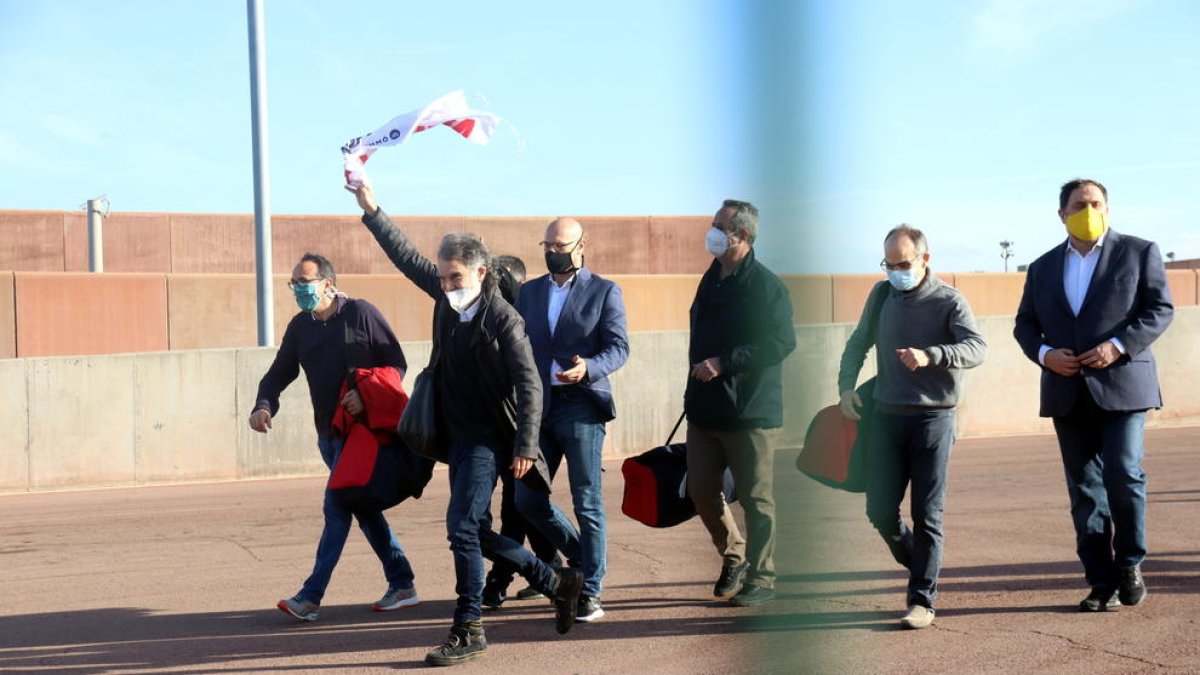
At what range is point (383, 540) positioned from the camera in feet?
21.9

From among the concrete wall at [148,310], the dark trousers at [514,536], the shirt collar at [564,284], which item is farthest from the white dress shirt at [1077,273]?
the concrete wall at [148,310]

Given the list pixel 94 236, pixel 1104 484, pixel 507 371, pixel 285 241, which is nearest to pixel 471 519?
pixel 507 371

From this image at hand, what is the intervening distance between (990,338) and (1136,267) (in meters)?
10.6

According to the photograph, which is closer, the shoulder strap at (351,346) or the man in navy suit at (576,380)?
the man in navy suit at (576,380)

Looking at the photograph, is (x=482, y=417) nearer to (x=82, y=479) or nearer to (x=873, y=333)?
(x=873, y=333)

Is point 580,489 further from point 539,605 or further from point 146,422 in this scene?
point 146,422

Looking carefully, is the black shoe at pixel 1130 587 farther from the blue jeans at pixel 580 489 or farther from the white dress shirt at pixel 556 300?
the white dress shirt at pixel 556 300

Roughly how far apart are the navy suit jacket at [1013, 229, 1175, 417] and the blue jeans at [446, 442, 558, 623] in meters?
2.47

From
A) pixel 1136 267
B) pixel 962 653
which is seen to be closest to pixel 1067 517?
pixel 1136 267

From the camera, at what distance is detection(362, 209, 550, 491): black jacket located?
5652 millimetres

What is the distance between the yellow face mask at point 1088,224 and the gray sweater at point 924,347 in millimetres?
576

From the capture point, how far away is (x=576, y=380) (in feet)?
20.3

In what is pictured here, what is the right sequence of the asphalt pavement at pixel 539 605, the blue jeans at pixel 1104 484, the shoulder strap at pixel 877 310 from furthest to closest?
the shoulder strap at pixel 877 310, the blue jeans at pixel 1104 484, the asphalt pavement at pixel 539 605

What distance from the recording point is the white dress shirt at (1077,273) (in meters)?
6.07
